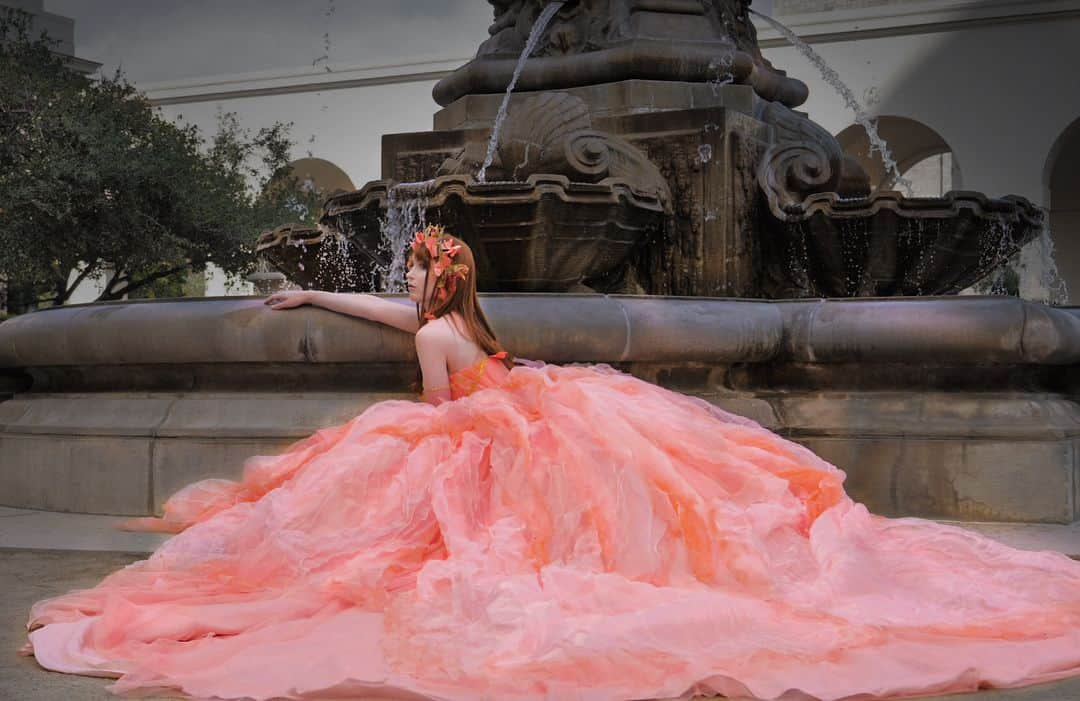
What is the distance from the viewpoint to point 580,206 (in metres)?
6.20

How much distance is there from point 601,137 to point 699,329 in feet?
4.94

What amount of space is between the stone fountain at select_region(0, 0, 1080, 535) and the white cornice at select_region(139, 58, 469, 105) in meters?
18.1

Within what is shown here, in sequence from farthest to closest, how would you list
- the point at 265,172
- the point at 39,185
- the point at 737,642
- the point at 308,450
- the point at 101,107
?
the point at 265,172
the point at 101,107
the point at 39,185
the point at 308,450
the point at 737,642

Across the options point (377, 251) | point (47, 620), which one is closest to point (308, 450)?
point (47, 620)

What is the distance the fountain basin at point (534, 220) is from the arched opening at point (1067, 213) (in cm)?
1888

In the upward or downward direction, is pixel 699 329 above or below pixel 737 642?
above

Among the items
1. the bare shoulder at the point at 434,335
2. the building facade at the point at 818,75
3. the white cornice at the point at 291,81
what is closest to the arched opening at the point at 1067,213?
the building facade at the point at 818,75

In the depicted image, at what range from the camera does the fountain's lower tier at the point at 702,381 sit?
5414mm

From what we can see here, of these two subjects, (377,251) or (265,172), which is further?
(265,172)

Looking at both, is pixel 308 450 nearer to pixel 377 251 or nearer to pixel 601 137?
pixel 377 251

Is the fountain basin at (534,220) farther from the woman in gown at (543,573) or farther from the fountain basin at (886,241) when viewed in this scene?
the woman in gown at (543,573)

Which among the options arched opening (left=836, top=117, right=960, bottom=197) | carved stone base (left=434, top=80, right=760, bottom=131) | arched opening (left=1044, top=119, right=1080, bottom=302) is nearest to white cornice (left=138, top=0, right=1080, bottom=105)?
arched opening (left=836, top=117, right=960, bottom=197)

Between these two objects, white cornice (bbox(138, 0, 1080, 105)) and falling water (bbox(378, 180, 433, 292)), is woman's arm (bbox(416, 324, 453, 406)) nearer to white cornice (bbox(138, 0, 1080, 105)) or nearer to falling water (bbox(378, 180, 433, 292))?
falling water (bbox(378, 180, 433, 292))

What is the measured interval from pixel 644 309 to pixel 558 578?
223 centimetres
